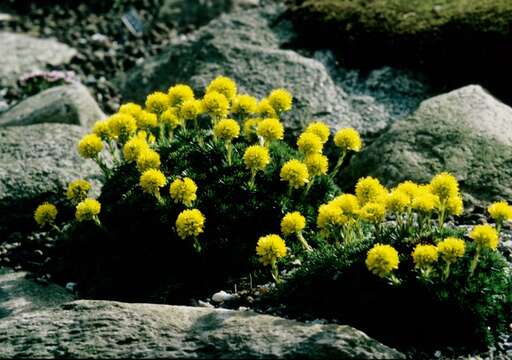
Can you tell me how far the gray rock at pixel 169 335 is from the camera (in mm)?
4691

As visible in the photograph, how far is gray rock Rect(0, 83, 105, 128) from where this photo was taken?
9.27 meters

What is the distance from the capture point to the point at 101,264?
687cm

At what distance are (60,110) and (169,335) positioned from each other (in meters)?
5.14

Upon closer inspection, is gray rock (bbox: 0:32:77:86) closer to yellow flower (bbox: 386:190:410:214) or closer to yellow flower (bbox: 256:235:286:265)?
yellow flower (bbox: 256:235:286:265)

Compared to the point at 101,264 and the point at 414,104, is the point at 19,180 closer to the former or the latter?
the point at 101,264

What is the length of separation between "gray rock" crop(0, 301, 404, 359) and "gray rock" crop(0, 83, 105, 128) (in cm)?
434

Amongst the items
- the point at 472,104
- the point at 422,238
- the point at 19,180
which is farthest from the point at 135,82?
the point at 422,238

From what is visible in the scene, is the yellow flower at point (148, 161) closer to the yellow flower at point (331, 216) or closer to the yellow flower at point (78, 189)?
the yellow flower at point (78, 189)

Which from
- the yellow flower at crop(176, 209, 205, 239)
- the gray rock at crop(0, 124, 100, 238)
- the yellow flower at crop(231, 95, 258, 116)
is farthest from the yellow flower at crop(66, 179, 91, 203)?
the yellow flower at crop(231, 95, 258, 116)

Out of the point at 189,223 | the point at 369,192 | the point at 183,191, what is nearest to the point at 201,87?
the point at 183,191

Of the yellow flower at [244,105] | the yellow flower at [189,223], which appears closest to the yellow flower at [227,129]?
the yellow flower at [244,105]

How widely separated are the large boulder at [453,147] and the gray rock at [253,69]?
0.96 m

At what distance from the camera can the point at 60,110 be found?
9312 mm

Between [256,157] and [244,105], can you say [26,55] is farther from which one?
[256,157]
